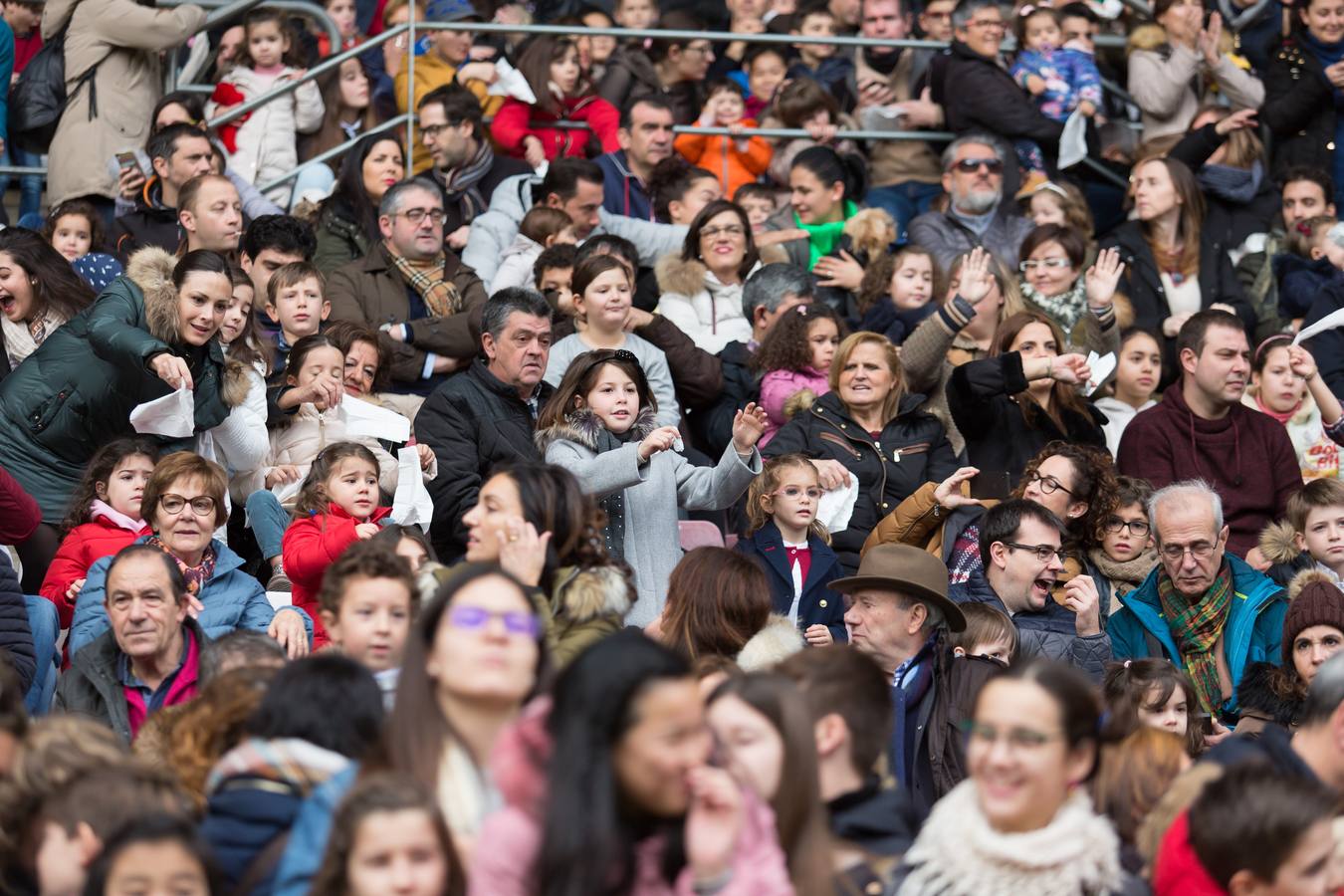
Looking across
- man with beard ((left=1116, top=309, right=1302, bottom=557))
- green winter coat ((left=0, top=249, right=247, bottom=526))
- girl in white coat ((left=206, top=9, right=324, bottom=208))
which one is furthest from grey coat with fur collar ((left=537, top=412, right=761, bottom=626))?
girl in white coat ((left=206, top=9, right=324, bottom=208))

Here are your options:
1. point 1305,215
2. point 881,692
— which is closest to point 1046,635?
point 881,692

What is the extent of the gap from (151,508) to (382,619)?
2295 mm

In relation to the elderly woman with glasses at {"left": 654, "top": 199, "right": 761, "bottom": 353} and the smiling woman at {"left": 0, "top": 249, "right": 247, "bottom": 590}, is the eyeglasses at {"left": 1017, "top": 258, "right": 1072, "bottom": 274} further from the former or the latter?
the smiling woman at {"left": 0, "top": 249, "right": 247, "bottom": 590}

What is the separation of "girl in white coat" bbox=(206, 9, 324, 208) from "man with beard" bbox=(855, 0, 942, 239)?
3.21 metres

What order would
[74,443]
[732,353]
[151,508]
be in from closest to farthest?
[151,508] → [74,443] → [732,353]

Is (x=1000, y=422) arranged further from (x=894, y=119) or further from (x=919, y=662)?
(x=894, y=119)

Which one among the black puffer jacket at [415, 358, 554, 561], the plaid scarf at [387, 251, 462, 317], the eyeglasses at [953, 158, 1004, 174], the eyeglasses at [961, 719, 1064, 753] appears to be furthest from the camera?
the eyeglasses at [953, 158, 1004, 174]

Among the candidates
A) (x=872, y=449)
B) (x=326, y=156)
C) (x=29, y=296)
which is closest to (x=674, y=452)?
(x=872, y=449)

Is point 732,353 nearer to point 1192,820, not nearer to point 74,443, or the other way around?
point 74,443

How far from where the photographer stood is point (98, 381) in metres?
8.54

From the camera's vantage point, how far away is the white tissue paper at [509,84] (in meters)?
12.2

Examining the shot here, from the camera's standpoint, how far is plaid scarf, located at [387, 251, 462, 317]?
410 inches

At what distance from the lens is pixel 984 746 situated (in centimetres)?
511

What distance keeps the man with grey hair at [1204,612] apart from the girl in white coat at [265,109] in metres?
5.36
